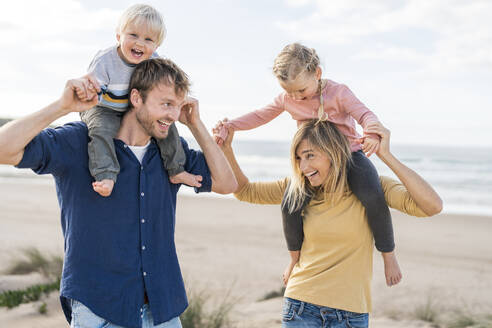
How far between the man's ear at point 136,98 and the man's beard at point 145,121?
37 mm

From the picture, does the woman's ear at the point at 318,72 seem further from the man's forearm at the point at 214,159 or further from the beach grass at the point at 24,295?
the beach grass at the point at 24,295

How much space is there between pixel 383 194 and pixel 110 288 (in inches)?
61.3

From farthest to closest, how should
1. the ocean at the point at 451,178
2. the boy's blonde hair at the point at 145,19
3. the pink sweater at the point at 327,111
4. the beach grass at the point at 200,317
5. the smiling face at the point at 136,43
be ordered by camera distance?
1. the ocean at the point at 451,178
2. the beach grass at the point at 200,317
3. the pink sweater at the point at 327,111
4. the boy's blonde hair at the point at 145,19
5. the smiling face at the point at 136,43

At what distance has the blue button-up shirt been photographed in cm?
231

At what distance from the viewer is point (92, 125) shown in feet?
8.31

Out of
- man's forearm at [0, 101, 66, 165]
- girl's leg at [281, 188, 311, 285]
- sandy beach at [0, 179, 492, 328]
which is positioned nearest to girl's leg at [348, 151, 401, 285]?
girl's leg at [281, 188, 311, 285]

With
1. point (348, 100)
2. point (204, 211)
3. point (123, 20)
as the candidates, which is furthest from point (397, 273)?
point (204, 211)

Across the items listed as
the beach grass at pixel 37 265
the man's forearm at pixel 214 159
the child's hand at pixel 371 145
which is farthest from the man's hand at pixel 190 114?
the beach grass at pixel 37 265

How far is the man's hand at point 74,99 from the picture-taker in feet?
7.41

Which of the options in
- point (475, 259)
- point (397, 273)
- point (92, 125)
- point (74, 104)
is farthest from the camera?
point (475, 259)

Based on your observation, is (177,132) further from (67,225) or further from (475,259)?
(475,259)

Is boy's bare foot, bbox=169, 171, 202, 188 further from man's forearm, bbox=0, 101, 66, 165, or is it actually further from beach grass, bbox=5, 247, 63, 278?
beach grass, bbox=5, 247, 63, 278

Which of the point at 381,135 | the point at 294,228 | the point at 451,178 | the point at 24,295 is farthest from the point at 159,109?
the point at 451,178

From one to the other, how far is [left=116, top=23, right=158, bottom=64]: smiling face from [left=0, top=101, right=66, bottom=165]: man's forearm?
78 centimetres
